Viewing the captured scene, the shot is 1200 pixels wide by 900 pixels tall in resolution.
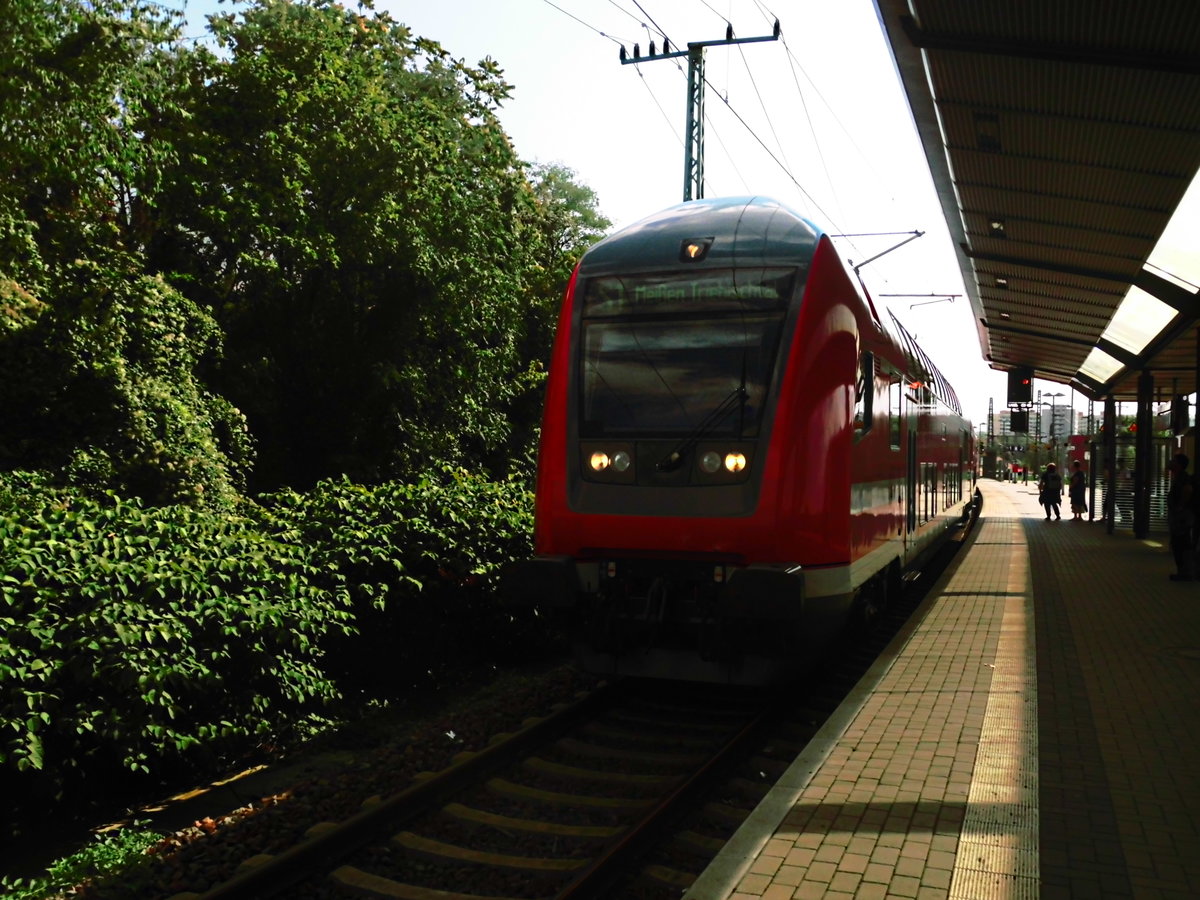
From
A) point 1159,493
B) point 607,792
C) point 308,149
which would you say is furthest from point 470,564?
point 1159,493

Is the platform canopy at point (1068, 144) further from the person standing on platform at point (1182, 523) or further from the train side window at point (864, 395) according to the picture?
the train side window at point (864, 395)

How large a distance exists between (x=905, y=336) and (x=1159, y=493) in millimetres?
16799

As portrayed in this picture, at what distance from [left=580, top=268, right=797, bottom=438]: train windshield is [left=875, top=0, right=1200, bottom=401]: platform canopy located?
2.89 meters

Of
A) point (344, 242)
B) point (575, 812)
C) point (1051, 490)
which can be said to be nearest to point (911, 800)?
point (575, 812)

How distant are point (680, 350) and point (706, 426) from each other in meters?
0.61

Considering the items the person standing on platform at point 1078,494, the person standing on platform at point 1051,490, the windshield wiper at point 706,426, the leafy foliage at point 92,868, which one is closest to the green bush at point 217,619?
the leafy foliage at point 92,868

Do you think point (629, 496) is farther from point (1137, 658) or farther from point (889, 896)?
point (1137, 658)

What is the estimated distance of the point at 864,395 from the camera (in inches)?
343

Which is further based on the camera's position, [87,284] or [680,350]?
[87,284]

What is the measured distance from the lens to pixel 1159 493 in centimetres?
2620

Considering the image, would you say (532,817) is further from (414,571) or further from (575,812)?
(414,571)

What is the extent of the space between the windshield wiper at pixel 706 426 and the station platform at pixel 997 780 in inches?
79.8

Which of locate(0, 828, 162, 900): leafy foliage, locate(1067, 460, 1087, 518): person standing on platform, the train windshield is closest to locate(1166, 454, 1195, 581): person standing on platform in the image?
the train windshield

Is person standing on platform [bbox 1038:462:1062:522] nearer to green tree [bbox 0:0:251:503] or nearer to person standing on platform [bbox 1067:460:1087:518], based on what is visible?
person standing on platform [bbox 1067:460:1087:518]
